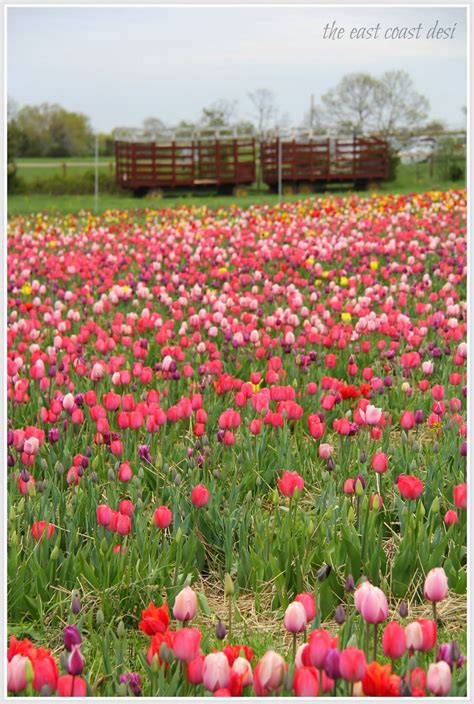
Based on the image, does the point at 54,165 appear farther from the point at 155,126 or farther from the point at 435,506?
the point at 435,506

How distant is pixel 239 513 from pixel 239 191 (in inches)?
993

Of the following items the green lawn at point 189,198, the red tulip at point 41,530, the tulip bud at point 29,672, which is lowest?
the tulip bud at point 29,672

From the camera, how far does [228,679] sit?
196 centimetres

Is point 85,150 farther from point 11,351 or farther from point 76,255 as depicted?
point 11,351

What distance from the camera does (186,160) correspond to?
28891 mm

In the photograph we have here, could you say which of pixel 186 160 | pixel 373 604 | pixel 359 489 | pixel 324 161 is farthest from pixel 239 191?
pixel 373 604

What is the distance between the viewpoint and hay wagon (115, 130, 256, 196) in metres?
28.5

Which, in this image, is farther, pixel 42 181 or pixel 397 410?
pixel 42 181

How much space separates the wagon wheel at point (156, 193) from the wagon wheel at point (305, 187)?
462cm

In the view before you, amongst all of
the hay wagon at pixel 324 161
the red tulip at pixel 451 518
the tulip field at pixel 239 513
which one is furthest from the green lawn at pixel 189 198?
the red tulip at pixel 451 518

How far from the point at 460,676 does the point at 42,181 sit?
31723 millimetres

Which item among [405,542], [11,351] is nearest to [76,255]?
[11,351]

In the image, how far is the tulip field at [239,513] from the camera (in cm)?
214

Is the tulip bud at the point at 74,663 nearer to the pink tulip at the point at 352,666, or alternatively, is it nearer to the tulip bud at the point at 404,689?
the pink tulip at the point at 352,666
